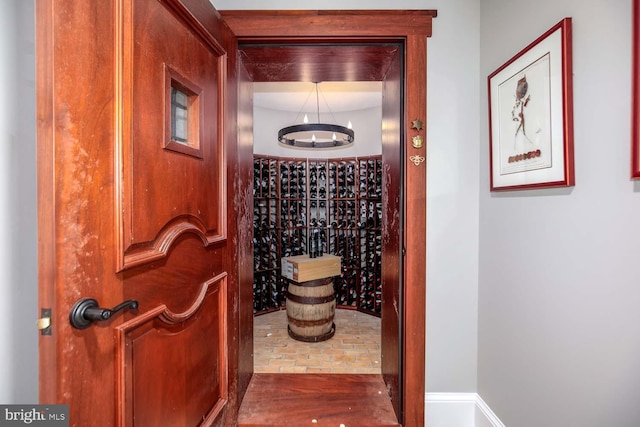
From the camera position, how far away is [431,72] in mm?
1486

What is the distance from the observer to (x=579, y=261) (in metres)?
0.95

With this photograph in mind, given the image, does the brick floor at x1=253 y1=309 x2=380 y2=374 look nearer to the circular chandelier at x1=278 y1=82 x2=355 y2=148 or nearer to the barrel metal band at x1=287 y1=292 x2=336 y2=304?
the barrel metal band at x1=287 y1=292 x2=336 y2=304

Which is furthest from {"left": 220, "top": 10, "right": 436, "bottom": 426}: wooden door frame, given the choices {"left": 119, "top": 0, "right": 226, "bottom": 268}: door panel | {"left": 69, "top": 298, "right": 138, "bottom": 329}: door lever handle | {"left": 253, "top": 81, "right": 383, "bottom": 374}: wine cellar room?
{"left": 253, "top": 81, "right": 383, "bottom": 374}: wine cellar room

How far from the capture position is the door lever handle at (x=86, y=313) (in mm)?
616

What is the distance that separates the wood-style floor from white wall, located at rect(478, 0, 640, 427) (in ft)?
2.07

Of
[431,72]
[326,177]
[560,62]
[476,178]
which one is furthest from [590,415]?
[326,177]

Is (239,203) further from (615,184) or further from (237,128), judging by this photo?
(615,184)

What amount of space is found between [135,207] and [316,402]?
4.81 feet

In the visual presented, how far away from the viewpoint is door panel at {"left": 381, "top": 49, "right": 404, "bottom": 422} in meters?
1.50

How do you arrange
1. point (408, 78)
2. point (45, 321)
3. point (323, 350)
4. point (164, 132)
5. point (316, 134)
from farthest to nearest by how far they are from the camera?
point (316, 134)
point (323, 350)
point (408, 78)
point (164, 132)
point (45, 321)

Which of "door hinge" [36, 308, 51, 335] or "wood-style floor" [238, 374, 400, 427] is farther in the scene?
"wood-style floor" [238, 374, 400, 427]

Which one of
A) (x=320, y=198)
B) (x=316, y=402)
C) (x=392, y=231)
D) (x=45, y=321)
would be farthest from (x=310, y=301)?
(x=45, y=321)

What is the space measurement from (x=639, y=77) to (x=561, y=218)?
1.57ft

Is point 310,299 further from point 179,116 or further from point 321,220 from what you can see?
point 179,116
